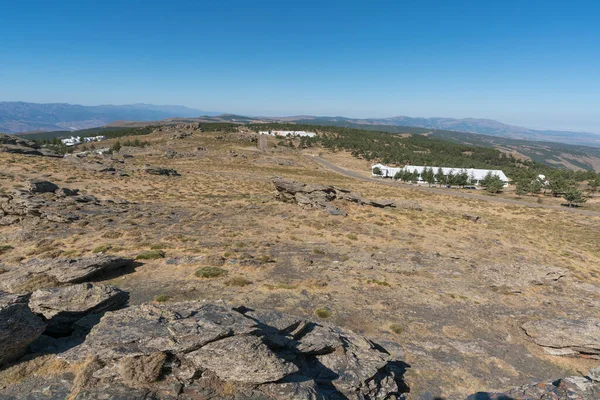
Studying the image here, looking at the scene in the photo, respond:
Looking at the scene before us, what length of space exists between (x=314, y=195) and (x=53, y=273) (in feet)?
121

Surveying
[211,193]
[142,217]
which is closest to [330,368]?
[142,217]

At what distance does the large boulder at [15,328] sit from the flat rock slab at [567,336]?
25703 mm

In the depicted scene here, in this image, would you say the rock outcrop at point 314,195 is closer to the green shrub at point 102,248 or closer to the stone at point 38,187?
the green shrub at point 102,248

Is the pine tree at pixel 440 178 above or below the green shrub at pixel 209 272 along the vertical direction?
below

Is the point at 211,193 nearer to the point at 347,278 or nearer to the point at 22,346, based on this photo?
the point at 347,278

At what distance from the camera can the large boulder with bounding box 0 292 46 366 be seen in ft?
32.7

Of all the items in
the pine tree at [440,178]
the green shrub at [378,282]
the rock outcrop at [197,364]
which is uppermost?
the rock outcrop at [197,364]

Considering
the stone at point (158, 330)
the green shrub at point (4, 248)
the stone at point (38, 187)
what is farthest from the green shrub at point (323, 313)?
the stone at point (38, 187)

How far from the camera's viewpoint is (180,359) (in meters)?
9.98

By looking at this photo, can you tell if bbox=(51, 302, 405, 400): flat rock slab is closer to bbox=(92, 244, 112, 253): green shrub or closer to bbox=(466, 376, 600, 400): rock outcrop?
bbox=(466, 376, 600, 400): rock outcrop

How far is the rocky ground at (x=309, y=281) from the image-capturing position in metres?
11.9

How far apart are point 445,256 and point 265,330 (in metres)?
25.4

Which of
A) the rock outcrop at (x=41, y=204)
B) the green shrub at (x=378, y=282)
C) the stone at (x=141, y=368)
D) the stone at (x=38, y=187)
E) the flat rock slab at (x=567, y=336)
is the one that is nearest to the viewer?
the stone at (x=141, y=368)

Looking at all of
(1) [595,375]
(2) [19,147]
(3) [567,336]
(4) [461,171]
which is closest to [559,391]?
(1) [595,375]
